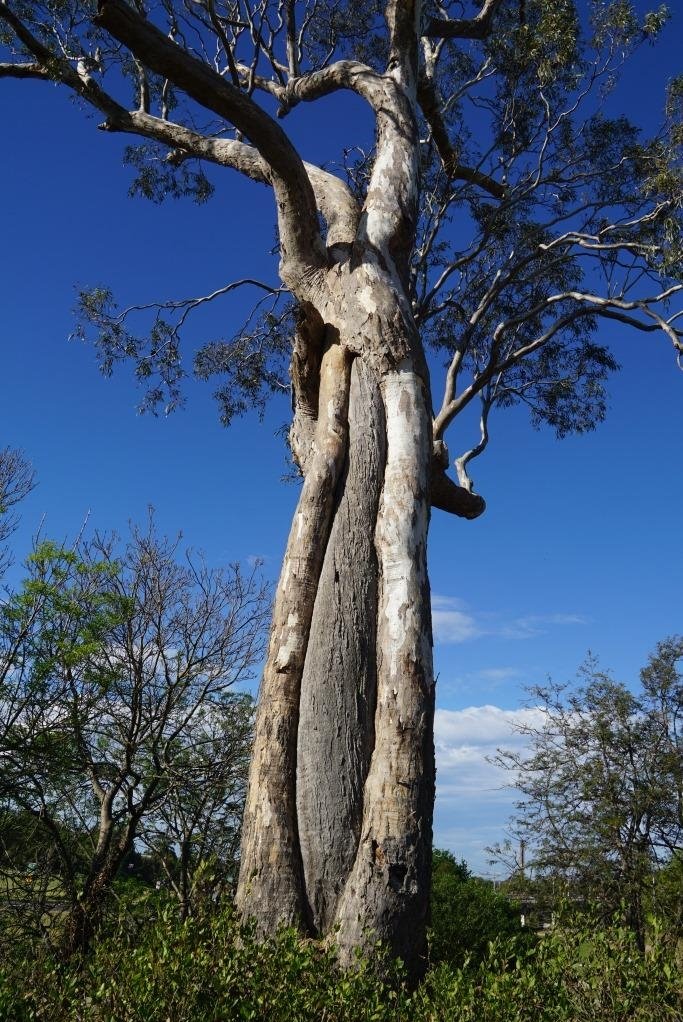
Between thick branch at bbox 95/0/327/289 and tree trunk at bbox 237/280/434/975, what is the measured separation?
1375mm

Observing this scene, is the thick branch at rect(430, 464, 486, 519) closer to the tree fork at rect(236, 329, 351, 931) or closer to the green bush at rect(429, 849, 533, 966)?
the tree fork at rect(236, 329, 351, 931)

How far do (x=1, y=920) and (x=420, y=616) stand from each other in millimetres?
4177

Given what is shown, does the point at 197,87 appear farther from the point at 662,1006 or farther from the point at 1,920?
the point at 1,920

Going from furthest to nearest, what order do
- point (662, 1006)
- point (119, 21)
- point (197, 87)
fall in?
point (197, 87), point (119, 21), point (662, 1006)

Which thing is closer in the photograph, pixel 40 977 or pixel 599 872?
pixel 40 977

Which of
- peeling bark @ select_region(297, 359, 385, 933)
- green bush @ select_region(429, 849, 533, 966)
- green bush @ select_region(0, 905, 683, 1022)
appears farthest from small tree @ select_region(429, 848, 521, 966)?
green bush @ select_region(0, 905, 683, 1022)

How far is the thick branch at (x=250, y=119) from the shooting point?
5188mm

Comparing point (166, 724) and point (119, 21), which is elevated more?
point (119, 21)

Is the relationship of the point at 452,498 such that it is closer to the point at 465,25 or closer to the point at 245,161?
the point at 245,161

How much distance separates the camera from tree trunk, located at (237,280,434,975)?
3.93 metres

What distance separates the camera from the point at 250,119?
18.8ft

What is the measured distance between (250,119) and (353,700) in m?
3.96

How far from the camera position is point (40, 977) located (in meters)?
2.67

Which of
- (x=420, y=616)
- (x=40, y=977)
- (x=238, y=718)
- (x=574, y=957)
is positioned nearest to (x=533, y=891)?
(x=238, y=718)
